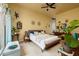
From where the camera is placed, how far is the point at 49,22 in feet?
6.92

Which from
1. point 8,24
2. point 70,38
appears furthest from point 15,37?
point 70,38

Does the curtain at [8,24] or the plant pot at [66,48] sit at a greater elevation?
the curtain at [8,24]

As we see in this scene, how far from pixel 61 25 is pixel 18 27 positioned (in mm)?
707

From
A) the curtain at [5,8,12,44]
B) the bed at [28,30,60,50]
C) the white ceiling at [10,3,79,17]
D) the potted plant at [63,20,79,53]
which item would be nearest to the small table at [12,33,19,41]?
the curtain at [5,8,12,44]

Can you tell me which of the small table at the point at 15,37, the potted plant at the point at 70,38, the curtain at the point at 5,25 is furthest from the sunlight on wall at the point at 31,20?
the potted plant at the point at 70,38

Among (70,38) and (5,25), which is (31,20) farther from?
(70,38)

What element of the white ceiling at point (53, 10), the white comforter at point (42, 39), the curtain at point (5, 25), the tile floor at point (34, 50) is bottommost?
the tile floor at point (34, 50)

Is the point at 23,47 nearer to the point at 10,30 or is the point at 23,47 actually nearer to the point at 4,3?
the point at 10,30

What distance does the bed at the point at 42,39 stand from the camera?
2.05m

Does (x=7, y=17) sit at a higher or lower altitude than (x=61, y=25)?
higher

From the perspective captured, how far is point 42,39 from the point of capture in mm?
2062

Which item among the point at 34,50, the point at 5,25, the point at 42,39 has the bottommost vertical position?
the point at 34,50

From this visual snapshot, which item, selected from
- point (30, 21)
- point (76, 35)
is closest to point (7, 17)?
point (30, 21)

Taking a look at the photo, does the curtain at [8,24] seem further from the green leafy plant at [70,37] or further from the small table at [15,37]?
the green leafy plant at [70,37]
